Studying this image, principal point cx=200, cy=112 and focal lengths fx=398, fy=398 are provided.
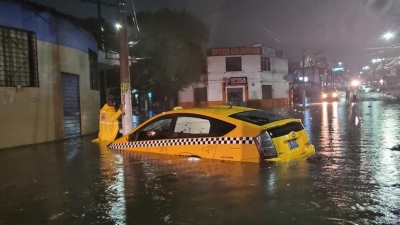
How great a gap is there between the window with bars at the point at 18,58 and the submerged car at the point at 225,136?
5.37m

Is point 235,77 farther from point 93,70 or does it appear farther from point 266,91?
point 93,70

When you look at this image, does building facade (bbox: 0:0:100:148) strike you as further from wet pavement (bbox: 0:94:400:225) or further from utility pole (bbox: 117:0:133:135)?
wet pavement (bbox: 0:94:400:225)

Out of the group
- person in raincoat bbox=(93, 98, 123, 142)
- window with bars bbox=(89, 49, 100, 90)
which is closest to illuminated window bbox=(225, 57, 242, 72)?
window with bars bbox=(89, 49, 100, 90)

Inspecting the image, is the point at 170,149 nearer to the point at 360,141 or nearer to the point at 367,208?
the point at 367,208

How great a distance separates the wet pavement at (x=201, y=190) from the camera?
4.75 metres

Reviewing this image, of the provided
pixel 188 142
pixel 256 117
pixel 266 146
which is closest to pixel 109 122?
pixel 188 142

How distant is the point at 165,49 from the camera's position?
1238 inches

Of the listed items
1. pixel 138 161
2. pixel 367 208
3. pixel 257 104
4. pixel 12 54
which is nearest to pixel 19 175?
pixel 138 161

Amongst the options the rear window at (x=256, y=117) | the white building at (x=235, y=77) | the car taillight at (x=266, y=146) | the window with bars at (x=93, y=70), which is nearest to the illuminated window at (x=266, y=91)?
the white building at (x=235, y=77)

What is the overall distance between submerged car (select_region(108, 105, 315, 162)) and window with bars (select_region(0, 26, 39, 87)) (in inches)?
211

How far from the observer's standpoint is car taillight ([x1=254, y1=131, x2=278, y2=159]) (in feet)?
22.9

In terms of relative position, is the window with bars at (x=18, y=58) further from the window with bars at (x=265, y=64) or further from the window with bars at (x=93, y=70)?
the window with bars at (x=265, y=64)

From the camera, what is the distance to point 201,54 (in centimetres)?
3922

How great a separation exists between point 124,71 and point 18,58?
10.7 feet
